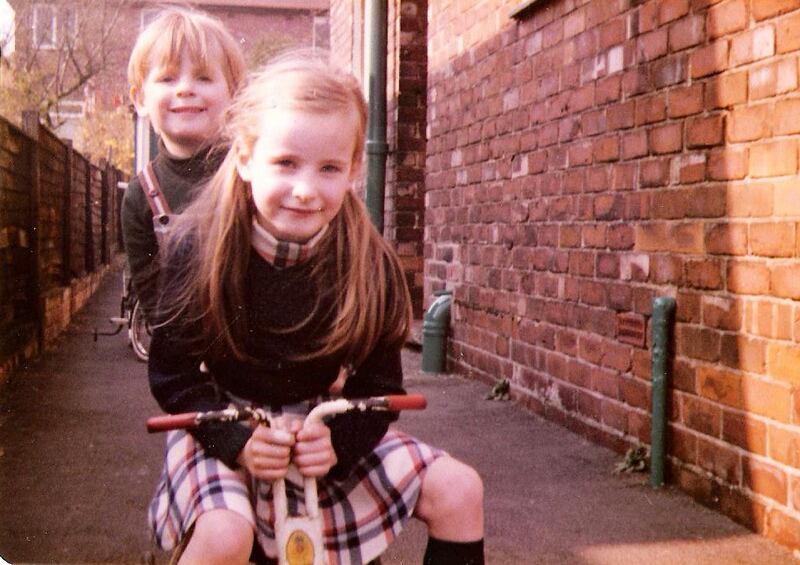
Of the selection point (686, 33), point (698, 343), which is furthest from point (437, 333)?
point (686, 33)

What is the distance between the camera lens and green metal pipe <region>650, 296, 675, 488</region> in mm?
3727

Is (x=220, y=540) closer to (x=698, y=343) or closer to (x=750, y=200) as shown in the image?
(x=750, y=200)

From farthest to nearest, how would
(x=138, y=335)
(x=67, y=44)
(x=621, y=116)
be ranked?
1. (x=138, y=335)
2. (x=67, y=44)
3. (x=621, y=116)

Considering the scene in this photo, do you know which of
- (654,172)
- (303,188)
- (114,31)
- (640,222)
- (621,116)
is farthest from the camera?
(114,31)

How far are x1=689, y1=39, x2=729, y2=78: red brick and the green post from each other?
3.07m

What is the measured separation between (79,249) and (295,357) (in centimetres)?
868

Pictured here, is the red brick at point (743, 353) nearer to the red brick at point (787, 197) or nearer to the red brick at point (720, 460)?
the red brick at point (720, 460)

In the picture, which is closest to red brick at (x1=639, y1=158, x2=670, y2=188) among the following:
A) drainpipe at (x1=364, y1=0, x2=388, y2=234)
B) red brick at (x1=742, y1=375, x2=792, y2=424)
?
red brick at (x1=742, y1=375, x2=792, y2=424)

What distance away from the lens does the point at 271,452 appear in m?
1.85

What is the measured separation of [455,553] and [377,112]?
638 centimetres

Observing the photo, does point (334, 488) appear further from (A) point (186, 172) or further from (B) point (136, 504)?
(B) point (136, 504)

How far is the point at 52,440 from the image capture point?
4648mm

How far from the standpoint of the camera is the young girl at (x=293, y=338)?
194 centimetres

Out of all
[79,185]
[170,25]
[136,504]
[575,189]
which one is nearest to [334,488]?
[170,25]
